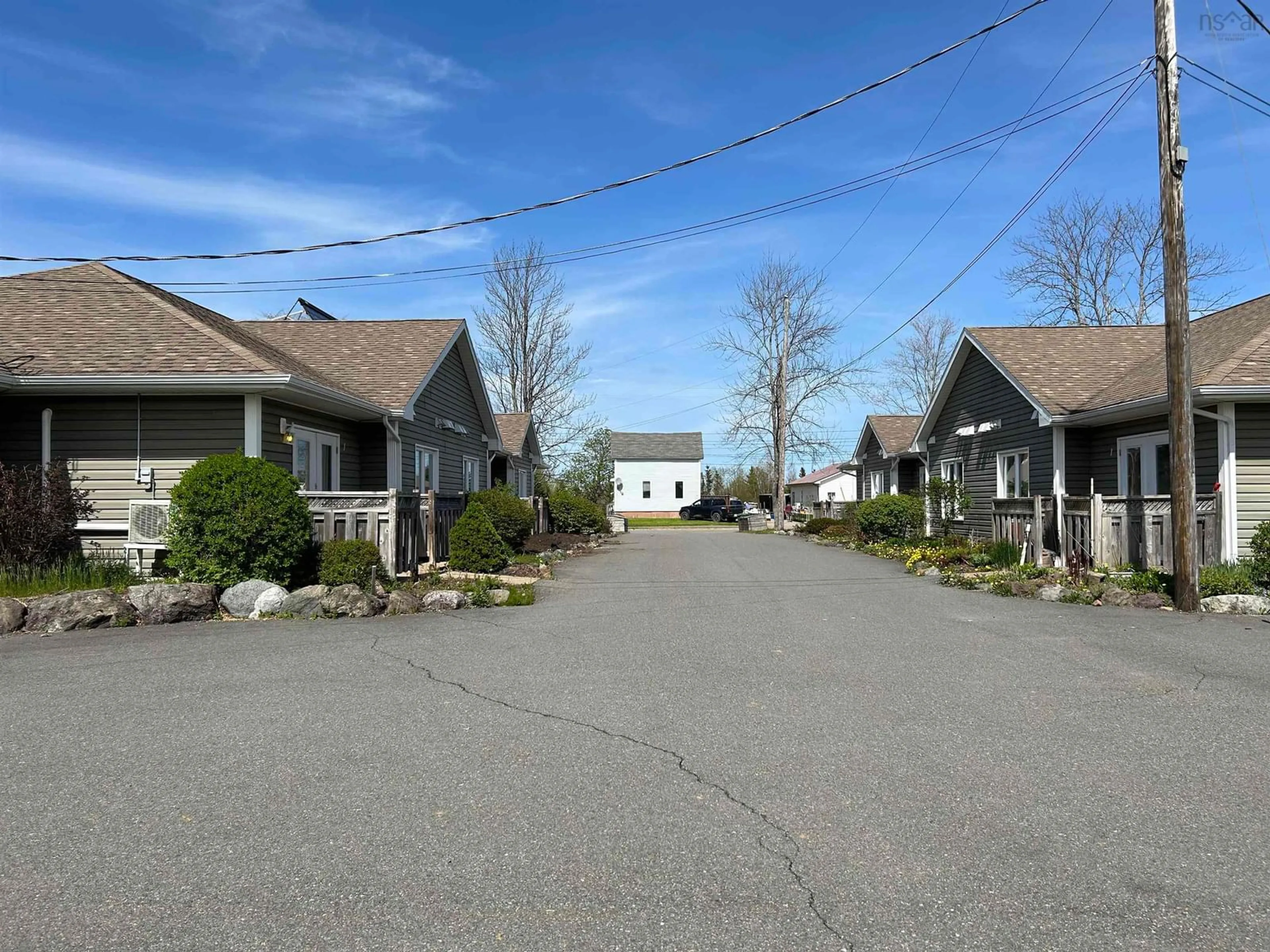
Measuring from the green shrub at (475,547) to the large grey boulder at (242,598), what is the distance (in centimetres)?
437

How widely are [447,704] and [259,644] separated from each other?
3344mm

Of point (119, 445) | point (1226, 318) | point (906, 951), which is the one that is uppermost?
point (1226, 318)

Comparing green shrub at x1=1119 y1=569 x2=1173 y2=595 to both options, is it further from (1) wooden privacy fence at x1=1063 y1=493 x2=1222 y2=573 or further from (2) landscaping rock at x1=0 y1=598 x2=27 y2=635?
(2) landscaping rock at x1=0 y1=598 x2=27 y2=635

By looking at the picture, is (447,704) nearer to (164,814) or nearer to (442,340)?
(164,814)

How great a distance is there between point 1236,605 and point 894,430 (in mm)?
24669

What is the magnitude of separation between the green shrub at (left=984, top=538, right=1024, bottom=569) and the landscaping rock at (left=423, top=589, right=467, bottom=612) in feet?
32.0

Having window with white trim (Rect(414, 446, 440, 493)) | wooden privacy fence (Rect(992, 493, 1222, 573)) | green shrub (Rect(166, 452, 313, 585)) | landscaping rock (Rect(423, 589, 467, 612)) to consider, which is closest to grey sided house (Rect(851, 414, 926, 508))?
wooden privacy fence (Rect(992, 493, 1222, 573))

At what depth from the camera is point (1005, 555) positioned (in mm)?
16969

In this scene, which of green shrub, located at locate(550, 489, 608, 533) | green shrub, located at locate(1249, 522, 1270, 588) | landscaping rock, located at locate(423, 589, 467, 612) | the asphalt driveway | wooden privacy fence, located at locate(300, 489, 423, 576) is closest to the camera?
the asphalt driveway

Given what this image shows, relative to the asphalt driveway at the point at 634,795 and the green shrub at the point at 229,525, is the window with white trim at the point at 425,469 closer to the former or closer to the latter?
the green shrub at the point at 229,525

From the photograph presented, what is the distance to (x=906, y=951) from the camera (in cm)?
324

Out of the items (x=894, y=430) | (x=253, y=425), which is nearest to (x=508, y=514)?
(x=253, y=425)

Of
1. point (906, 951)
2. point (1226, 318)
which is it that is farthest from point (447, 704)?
point (1226, 318)

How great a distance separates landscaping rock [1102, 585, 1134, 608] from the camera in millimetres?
12000
